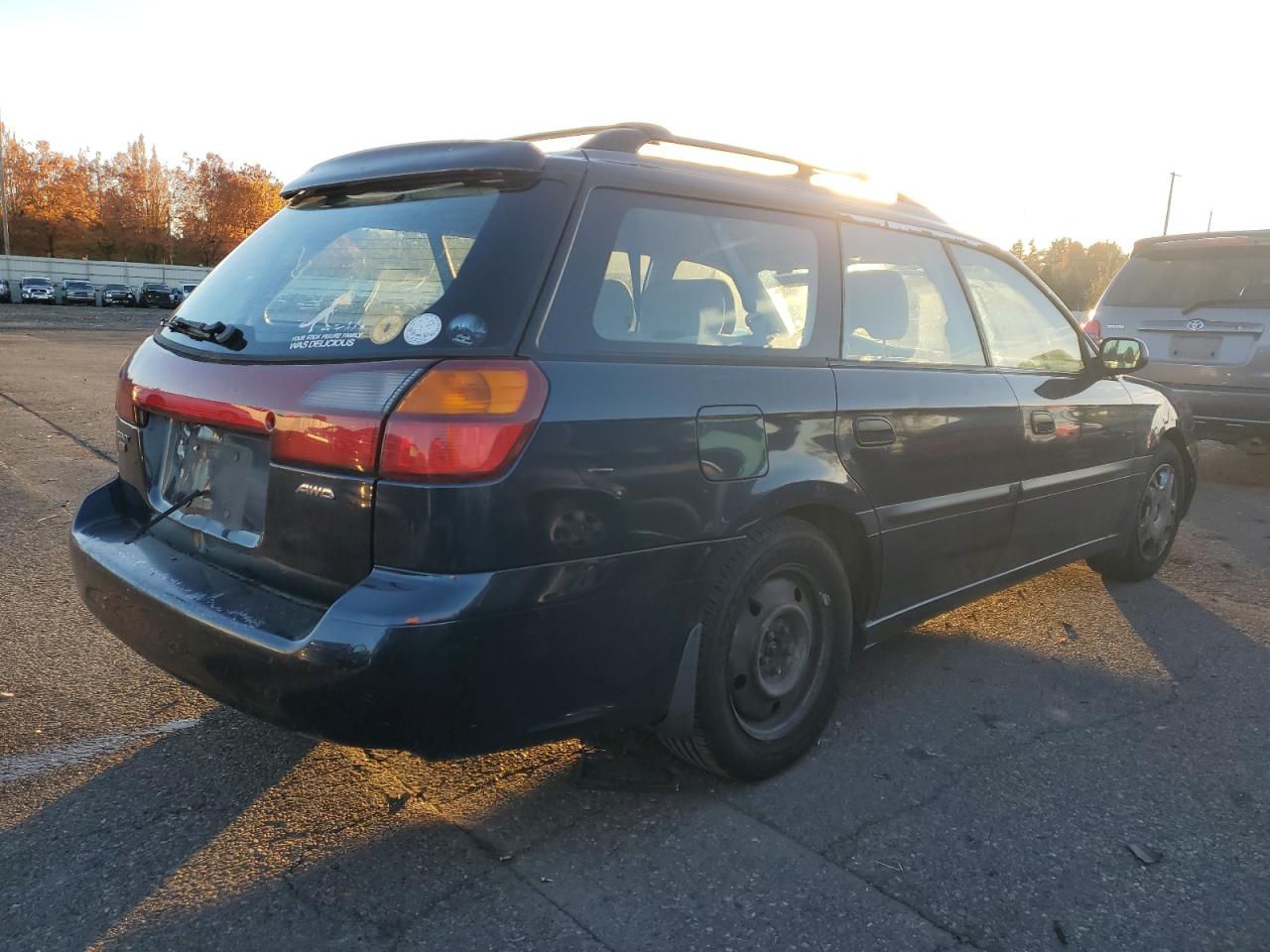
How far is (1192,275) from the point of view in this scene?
24.7ft

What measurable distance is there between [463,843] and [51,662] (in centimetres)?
195

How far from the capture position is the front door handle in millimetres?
3932

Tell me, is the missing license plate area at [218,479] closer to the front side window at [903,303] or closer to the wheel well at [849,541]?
the wheel well at [849,541]

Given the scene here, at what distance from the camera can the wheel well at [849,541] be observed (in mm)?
3006

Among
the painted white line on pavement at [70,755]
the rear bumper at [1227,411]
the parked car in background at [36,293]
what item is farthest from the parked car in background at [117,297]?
the painted white line on pavement at [70,755]

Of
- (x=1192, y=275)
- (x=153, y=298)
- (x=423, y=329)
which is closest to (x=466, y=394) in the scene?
(x=423, y=329)

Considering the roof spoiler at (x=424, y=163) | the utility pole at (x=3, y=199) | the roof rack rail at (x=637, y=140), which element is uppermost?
the utility pole at (x=3, y=199)

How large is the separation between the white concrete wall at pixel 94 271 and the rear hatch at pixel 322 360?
6545 centimetres

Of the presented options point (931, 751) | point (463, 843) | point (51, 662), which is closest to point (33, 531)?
point (51, 662)

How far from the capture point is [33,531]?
5.21 meters

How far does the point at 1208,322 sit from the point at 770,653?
5.97 m

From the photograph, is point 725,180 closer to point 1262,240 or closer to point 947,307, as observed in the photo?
point 947,307

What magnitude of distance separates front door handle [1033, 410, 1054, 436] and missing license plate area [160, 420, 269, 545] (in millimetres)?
2891

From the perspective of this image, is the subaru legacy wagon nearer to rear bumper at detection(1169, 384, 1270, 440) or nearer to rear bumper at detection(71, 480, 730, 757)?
rear bumper at detection(71, 480, 730, 757)
